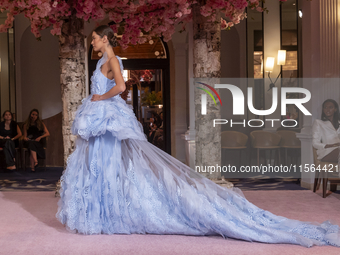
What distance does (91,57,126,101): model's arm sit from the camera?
2.96 meters

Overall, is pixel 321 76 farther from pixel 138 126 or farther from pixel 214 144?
pixel 138 126

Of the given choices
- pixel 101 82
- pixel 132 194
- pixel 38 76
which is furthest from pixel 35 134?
pixel 132 194

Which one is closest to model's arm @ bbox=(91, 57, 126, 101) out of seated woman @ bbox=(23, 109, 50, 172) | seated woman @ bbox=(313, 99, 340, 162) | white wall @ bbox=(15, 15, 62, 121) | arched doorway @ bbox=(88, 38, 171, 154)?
seated woman @ bbox=(313, 99, 340, 162)

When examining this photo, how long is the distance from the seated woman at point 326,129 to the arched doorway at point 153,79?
450 cm

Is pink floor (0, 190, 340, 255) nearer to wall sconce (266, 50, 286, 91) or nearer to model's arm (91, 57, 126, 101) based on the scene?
model's arm (91, 57, 126, 101)

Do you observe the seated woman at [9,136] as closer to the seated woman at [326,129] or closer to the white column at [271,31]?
the white column at [271,31]

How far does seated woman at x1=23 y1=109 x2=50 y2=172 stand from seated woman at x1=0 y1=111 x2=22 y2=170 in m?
0.20

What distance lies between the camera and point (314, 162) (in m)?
4.82

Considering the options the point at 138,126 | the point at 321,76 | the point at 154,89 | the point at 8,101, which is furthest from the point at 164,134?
the point at 138,126

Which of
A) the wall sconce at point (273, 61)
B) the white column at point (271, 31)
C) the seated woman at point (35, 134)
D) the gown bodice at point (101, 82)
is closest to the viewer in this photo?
the gown bodice at point (101, 82)

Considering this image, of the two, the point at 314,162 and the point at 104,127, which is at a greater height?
the point at 104,127

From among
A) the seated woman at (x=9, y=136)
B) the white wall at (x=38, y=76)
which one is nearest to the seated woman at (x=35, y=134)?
the seated woman at (x=9, y=136)

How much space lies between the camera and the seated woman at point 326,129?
470 centimetres

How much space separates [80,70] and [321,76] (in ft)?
10.3
